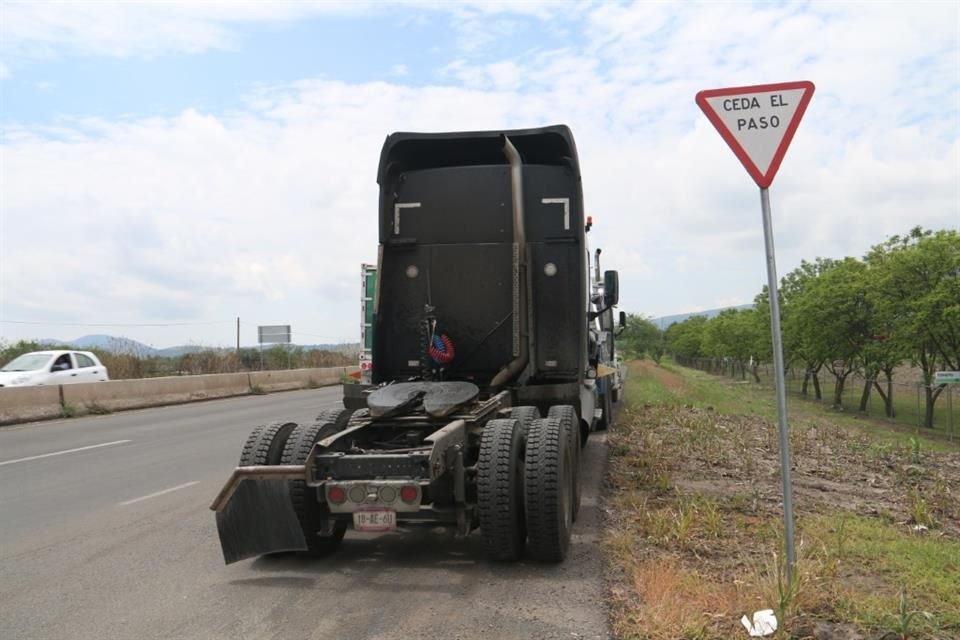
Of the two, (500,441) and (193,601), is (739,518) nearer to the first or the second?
(500,441)

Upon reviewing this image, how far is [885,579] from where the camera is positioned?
492cm

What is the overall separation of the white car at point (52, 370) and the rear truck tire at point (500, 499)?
15626mm

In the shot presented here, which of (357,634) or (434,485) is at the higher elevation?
(434,485)

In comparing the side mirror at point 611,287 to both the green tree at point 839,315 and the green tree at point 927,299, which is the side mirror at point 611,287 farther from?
the green tree at point 839,315

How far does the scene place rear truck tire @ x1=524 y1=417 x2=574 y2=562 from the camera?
5.48 meters

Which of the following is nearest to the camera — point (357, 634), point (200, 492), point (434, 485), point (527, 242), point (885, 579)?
point (357, 634)

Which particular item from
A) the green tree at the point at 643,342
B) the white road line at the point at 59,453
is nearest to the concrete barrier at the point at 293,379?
the white road line at the point at 59,453

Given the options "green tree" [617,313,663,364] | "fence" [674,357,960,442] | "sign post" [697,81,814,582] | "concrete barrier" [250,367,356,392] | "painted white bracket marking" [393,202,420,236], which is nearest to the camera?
"sign post" [697,81,814,582]

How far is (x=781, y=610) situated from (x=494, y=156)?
548cm

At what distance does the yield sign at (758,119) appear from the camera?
4797 mm

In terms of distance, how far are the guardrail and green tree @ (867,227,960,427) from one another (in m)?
22.9

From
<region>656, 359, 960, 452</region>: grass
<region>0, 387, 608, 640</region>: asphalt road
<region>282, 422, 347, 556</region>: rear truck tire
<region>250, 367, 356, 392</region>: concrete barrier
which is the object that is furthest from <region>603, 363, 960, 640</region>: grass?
<region>250, 367, 356, 392</region>: concrete barrier

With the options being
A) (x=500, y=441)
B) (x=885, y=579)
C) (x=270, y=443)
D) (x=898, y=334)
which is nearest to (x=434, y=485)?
(x=500, y=441)

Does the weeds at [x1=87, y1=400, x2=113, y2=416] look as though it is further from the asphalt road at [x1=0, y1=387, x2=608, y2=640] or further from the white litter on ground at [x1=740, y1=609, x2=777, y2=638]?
the white litter on ground at [x1=740, y1=609, x2=777, y2=638]
